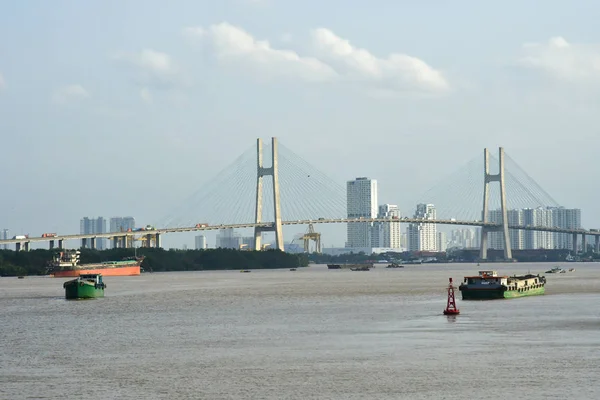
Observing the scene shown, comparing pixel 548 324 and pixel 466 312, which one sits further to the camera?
pixel 466 312

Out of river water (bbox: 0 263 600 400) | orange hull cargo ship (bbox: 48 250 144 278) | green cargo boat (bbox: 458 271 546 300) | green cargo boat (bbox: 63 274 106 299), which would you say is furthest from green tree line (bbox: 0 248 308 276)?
river water (bbox: 0 263 600 400)

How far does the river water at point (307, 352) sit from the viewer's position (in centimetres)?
2633

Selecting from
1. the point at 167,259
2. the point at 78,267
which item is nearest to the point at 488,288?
the point at 78,267

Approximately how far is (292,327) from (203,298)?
1095 inches

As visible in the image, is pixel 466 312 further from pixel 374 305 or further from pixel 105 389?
pixel 105 389

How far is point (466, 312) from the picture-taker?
49.9 metres

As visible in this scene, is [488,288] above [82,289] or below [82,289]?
above

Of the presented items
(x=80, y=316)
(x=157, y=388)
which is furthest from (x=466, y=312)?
(x=157, y=388)

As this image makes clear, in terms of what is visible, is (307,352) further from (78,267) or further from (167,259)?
(167,259)

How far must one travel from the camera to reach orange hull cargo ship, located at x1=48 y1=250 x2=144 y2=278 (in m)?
140

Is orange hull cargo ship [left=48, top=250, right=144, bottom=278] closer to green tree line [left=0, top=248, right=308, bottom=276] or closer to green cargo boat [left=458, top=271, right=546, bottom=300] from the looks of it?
green tree line [left=0, top=248, right=308, bottom=276]

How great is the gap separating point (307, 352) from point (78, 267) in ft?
361

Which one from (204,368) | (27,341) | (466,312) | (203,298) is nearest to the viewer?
(204,368)

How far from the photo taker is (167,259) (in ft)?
601
